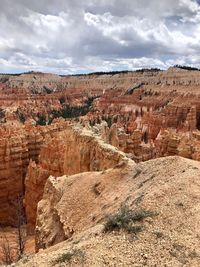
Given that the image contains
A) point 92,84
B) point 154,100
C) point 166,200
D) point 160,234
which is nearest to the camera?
point 160,234

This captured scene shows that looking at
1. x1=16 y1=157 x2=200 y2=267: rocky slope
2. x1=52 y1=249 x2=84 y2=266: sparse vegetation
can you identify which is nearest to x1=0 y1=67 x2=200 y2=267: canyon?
x1=16 y1=157 x2=200 y2=267: rocky slope

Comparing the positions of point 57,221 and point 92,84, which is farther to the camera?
point 92,84

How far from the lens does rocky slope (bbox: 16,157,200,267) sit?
6.89 meters

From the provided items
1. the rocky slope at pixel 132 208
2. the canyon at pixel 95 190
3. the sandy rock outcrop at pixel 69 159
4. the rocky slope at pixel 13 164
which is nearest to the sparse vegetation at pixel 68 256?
the rocky slope at pixel 132 208

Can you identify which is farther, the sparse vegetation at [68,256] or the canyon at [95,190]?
the canyon at [95,190]

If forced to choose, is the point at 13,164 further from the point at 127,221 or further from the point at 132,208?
the point at 127,221

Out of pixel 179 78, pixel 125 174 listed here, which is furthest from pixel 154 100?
pixel 125 174

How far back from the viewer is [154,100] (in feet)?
253

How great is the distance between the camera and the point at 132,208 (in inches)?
338

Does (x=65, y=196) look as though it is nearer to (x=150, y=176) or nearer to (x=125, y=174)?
(x=125, y=174)

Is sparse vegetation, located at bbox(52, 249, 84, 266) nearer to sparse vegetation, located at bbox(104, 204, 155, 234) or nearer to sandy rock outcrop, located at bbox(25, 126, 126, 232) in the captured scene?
sparse vegetation, located at bbox(104, 204, 155, 234)

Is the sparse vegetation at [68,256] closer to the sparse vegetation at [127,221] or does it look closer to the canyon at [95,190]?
the canyon at [95,190]

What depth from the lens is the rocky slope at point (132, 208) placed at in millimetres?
6895

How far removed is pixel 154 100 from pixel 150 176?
222 feet
